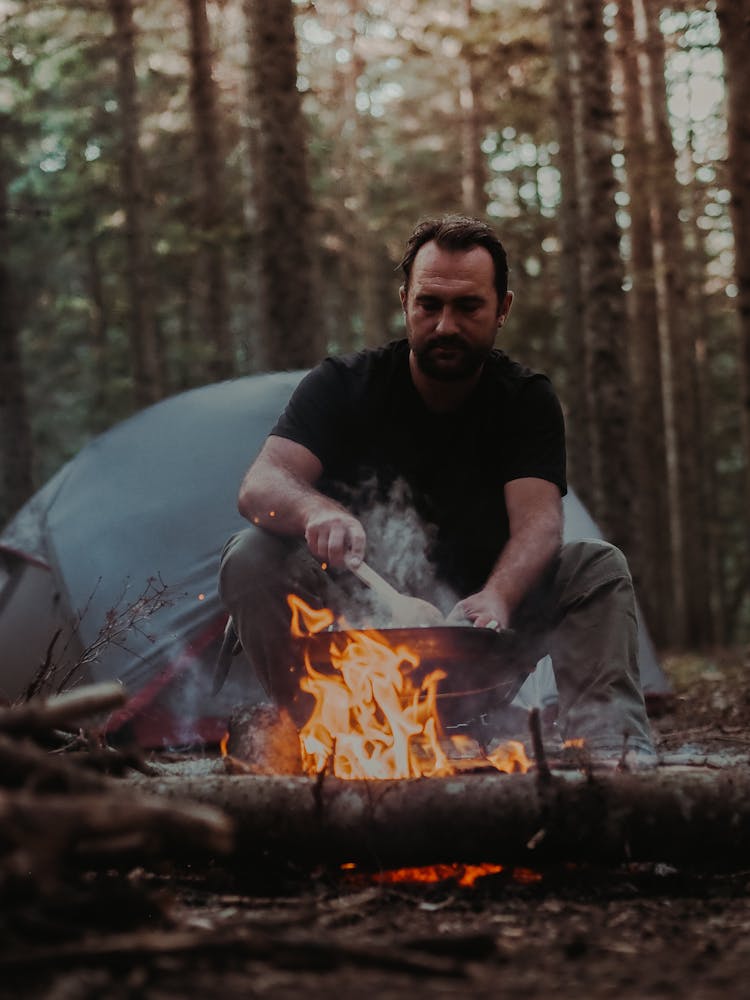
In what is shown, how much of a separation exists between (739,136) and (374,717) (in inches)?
299

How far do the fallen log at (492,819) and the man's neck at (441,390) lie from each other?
1721 mm

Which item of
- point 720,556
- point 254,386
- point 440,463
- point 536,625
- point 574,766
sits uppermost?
point 254,386

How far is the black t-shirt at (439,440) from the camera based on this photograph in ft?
13.9

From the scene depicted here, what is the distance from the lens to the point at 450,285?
162 inches

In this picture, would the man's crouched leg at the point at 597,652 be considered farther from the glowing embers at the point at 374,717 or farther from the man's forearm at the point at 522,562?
the glowing embers at the point at 374,717

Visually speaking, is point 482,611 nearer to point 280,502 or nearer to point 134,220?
point 280,502

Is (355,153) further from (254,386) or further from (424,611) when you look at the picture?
(424,611)

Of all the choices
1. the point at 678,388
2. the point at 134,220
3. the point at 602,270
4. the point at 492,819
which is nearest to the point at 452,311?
the point at 492,819

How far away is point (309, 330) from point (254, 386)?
9.00ft

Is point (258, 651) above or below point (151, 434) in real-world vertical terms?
below

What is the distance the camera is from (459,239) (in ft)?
13.7

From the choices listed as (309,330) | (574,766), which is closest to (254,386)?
(309,330)

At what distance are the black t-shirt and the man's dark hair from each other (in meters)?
0.35

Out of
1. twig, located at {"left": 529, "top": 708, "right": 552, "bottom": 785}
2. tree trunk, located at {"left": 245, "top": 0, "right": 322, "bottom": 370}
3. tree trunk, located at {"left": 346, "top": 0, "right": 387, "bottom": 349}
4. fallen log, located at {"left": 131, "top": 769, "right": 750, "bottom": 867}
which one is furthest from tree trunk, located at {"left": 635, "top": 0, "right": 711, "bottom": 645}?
twig, located at {"left": 529, "top": 708, "right": 552, "bottom": 785}
